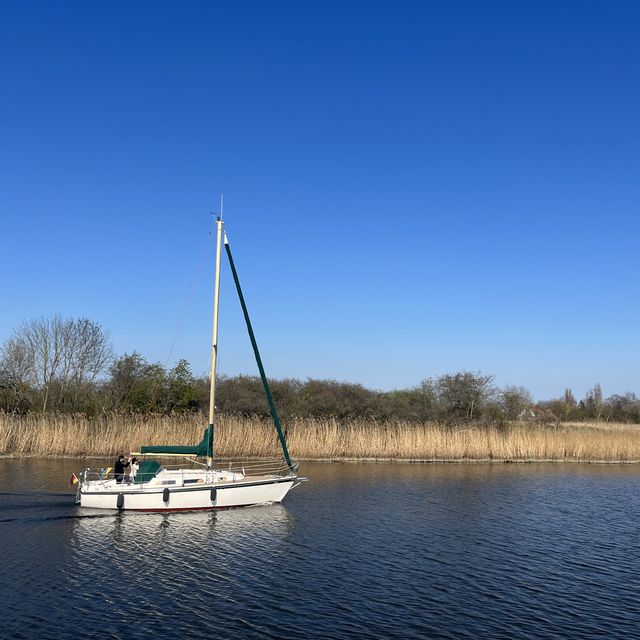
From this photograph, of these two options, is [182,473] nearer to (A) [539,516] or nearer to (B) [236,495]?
(B) [236,495]

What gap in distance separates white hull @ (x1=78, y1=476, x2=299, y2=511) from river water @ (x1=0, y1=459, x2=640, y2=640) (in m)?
0.46

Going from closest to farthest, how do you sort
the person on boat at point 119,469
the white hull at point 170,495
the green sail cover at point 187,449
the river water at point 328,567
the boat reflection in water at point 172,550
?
the river water at point 328,567, the boat reflection in water at point 172,550, the white hull at point 170,495, the person on boat at point 119,469, the green sail cover at point 187,449

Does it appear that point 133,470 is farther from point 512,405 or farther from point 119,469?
point 512,405

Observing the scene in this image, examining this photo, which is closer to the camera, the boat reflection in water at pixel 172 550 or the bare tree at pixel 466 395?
the boat reflection in water at pixel 172 550

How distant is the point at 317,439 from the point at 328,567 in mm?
23207

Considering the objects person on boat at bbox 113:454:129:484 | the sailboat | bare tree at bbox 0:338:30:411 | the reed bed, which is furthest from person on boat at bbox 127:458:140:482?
bare tree at bbox 0:338:30:411

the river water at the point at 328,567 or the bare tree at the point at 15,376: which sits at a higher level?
the bare tree at the point at 15,376

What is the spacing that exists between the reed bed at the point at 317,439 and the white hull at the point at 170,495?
43.7 ft

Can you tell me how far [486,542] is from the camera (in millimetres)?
20844

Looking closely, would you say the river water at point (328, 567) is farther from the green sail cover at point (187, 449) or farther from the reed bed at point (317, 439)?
the reed bed at point (317, 439)

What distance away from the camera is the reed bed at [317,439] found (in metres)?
37.4

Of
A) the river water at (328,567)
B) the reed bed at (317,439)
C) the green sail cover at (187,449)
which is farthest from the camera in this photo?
the reed bed at (317,439)

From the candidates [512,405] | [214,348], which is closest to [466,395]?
[512,405]

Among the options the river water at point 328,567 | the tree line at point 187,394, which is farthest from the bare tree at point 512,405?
the river water at point 328,567
